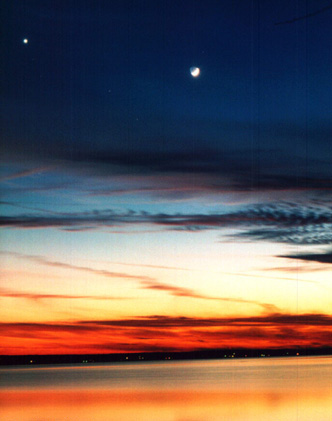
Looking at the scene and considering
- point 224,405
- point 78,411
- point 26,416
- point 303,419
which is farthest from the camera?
point 224,405

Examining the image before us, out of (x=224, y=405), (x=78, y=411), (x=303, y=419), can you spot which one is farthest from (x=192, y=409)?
(x=303, y=419)

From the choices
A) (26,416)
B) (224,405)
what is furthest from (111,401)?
(26,416)

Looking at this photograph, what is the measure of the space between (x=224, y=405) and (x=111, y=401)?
799cm

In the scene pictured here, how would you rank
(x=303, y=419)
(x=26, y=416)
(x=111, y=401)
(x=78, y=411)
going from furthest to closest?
(x=111, y=401) < (x=78, y=411) < (x=26, y=416) < (x=303, y=419)

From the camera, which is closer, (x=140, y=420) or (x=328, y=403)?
(x=140, y=420)

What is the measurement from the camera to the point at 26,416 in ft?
97.2

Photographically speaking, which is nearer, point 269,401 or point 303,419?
point 303,419

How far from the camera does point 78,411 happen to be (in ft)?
110

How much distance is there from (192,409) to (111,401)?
8.70m

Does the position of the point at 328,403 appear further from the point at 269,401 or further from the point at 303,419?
the point at 303,419

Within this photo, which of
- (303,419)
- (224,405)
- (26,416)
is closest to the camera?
(303,419)

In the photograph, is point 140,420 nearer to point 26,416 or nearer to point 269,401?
point 26,416

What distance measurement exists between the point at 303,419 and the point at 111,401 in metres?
16.7

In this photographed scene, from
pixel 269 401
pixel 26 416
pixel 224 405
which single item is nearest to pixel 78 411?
pixel 26 416
